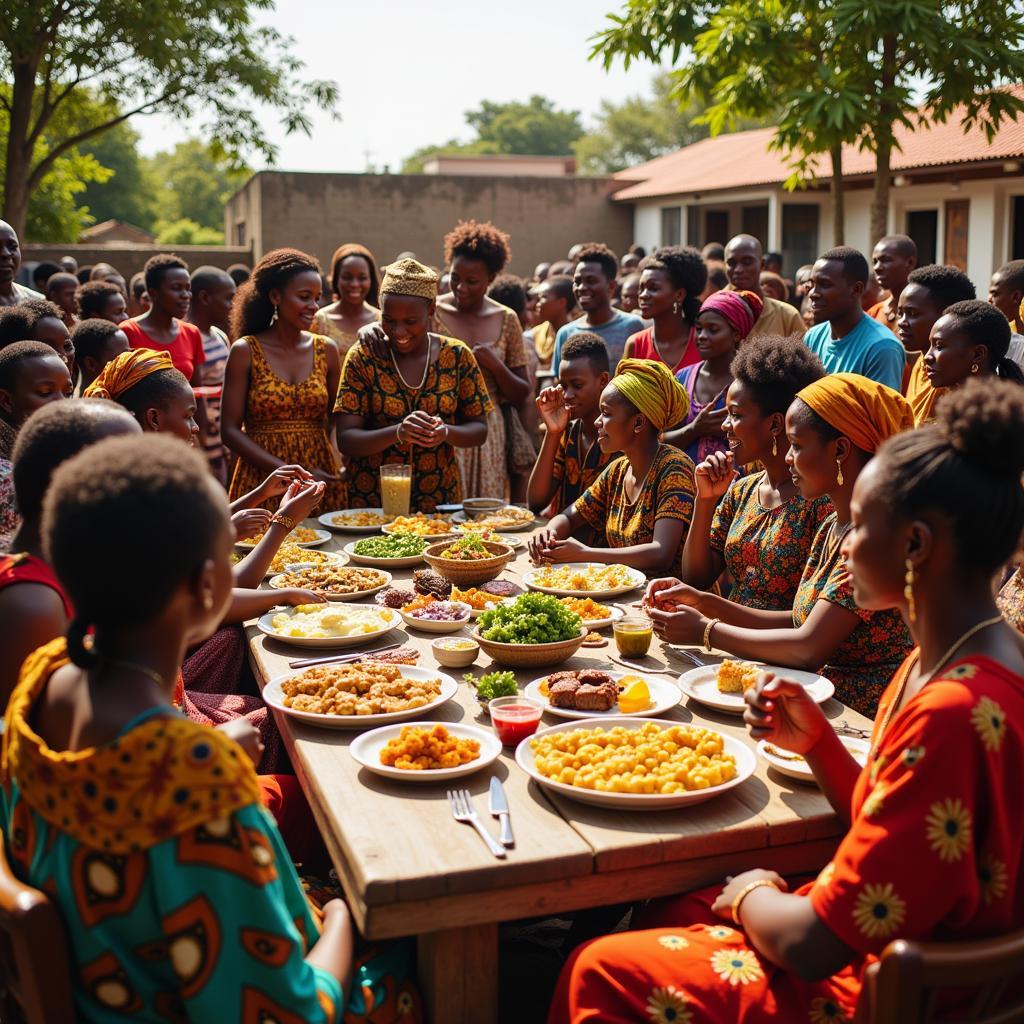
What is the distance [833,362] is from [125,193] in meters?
57.9

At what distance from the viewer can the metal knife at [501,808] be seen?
2.26 m

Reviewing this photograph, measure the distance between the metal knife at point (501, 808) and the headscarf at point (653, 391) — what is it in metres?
2.40

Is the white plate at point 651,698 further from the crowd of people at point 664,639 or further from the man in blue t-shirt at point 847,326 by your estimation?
the man in blue t-shirt at point 847,326

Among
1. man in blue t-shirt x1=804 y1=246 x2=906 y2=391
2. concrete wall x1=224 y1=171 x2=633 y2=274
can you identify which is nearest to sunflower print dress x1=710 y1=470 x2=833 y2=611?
man in blue t-shirt x1=804 y1=246 x2=906 y2=391

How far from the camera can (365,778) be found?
2.60 m

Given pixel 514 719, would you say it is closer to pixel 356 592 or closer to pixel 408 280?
pixel 356 592

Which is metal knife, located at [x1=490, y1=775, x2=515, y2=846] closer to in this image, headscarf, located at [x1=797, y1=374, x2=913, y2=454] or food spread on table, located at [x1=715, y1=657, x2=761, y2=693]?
food spread on table, located at [x1=715, y1=657, x2=761, y2=693]

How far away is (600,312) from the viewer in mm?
7543

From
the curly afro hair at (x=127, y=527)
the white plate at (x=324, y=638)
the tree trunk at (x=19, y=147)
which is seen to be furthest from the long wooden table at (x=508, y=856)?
the tree trunk at (x=19, y=147)

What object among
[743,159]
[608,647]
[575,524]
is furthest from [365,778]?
[743,159]

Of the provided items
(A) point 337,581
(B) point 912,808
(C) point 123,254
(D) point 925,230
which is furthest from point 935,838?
(C) point 123,254

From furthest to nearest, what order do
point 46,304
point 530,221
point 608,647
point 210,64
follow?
point 530,221
point 210,64
point 46,304
point 608,647

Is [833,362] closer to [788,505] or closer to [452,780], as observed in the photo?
[788,505]

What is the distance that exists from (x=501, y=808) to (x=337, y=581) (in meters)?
1.98
